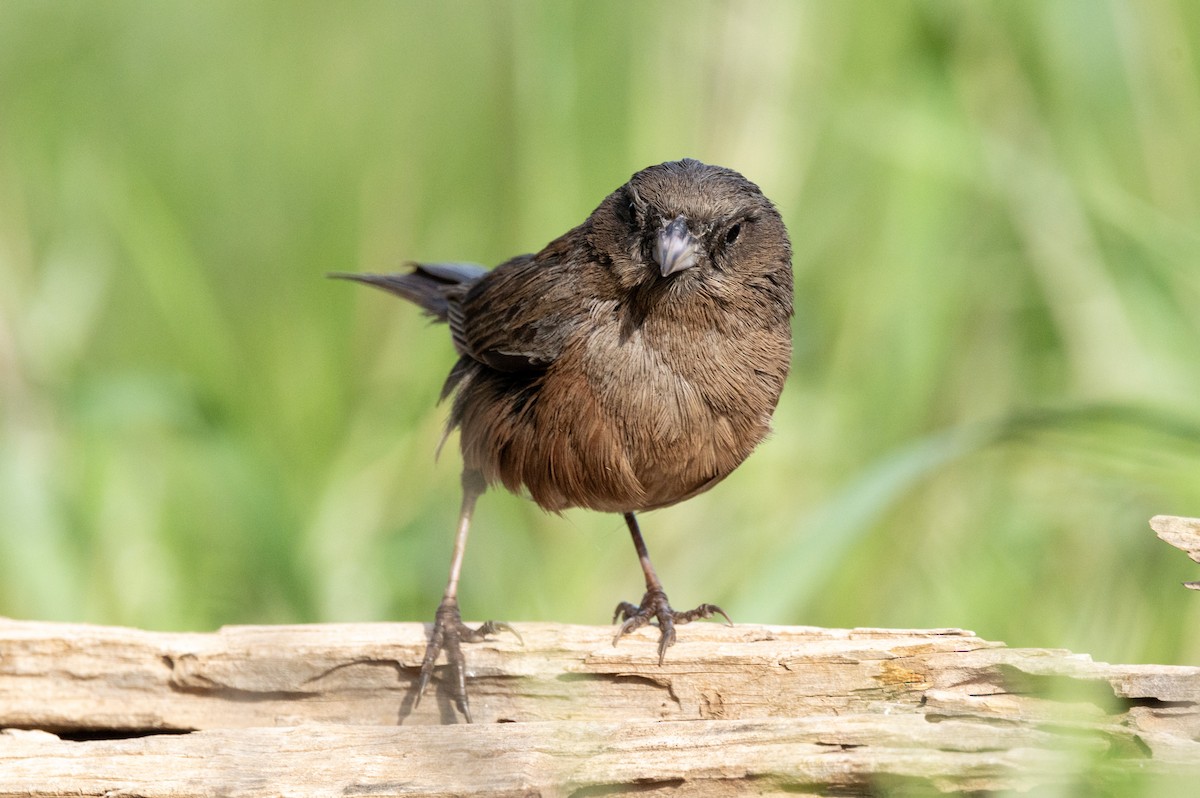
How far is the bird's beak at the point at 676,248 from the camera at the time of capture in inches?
146

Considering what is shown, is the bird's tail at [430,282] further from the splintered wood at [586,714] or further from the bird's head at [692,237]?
the splintered wood at [586,714]

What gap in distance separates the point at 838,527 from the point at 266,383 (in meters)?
3.22

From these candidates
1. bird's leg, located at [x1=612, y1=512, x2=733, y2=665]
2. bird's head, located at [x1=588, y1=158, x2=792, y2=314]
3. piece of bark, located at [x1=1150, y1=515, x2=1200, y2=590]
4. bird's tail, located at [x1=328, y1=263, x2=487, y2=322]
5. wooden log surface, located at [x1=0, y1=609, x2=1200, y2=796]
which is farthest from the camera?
bird's tail, located at [x1=328, y1=263, x2=487, y2=322]

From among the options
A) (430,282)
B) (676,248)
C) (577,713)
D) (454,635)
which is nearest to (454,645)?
(454,635)

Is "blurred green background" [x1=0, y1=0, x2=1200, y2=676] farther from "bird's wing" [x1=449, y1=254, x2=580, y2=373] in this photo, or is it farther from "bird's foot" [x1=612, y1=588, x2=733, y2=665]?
"bird's wing" [x1=449, y1=254, x2=580, y2=373]

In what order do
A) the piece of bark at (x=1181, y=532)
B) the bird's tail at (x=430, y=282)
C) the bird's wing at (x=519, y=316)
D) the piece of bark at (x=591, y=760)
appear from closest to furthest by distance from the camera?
the piece of bark at (x=591, y=760) → the piece of bark at (x=1181, y=532) → the bird's wing at (x=519, y=316) → the bird's tail at (x=430, y=282)

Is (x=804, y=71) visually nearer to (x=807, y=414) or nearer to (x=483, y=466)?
(x=807, y=414)

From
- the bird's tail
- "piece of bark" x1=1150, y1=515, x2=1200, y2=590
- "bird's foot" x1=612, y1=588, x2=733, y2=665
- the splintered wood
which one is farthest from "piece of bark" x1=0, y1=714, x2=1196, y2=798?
the bird's tail

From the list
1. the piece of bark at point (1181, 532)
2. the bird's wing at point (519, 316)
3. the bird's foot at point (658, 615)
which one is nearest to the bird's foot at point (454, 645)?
the bird's foot at point (658, 615)

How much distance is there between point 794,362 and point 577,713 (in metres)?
2.75

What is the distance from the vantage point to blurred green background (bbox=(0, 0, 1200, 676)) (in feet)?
16.7

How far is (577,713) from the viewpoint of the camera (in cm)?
366

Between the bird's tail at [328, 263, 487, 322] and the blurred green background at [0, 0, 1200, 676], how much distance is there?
2.48 ft

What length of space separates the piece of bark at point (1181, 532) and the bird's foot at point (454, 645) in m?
1.79
